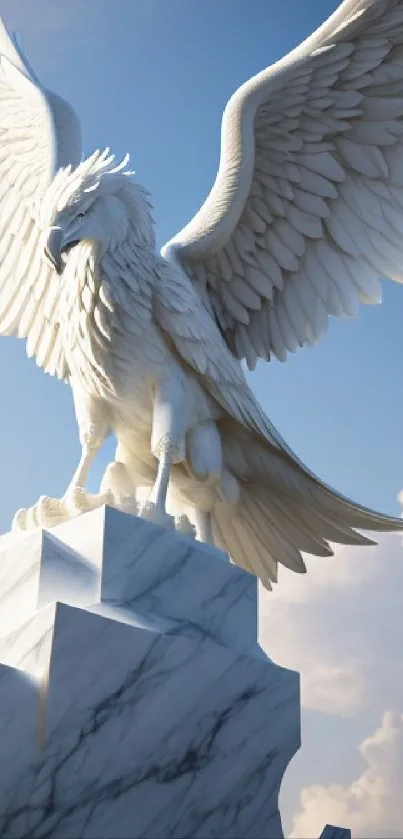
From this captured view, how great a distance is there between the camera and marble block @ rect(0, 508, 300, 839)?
3393 millimetres

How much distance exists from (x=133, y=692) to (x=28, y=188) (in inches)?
109

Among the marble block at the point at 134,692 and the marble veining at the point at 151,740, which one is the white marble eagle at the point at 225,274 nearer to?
the marble block at the point at 134,692

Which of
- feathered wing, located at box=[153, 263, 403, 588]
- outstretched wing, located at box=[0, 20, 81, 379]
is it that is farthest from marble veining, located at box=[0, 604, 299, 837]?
outstretched wing, located at box=[0, 20, 81, 379]

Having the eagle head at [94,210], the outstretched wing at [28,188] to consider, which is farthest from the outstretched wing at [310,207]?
the outstretched wing at [28,188]

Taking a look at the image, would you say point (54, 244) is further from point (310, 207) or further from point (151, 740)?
point (151, 740)

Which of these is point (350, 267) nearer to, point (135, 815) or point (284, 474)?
point (284, 474)

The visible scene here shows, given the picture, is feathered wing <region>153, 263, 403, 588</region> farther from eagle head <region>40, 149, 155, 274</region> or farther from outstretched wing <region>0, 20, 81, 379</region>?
outstretched wing <region>0, 20, 81, 379</region>

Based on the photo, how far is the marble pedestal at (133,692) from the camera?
3.39 m

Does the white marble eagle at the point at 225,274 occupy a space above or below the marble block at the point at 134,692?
above

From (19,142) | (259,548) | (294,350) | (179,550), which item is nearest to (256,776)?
(179,550)

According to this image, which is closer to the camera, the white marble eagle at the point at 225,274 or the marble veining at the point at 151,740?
the marble veining at the point at 151,740

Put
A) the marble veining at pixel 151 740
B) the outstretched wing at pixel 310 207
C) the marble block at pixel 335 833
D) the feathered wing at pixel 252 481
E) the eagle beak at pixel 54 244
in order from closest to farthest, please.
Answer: the marble veining at pixel 151 740 → the marble block at pixel 335 833 → the eagle beak at pixel 54 244 → the feathered wing at pixel 252 481 → the outstretched wing at pixel 310 207

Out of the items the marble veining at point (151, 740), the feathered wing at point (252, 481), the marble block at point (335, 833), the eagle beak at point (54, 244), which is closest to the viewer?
the marble veining at point (151, 740)

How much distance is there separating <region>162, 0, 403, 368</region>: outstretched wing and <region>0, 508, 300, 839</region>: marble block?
1.57 m
